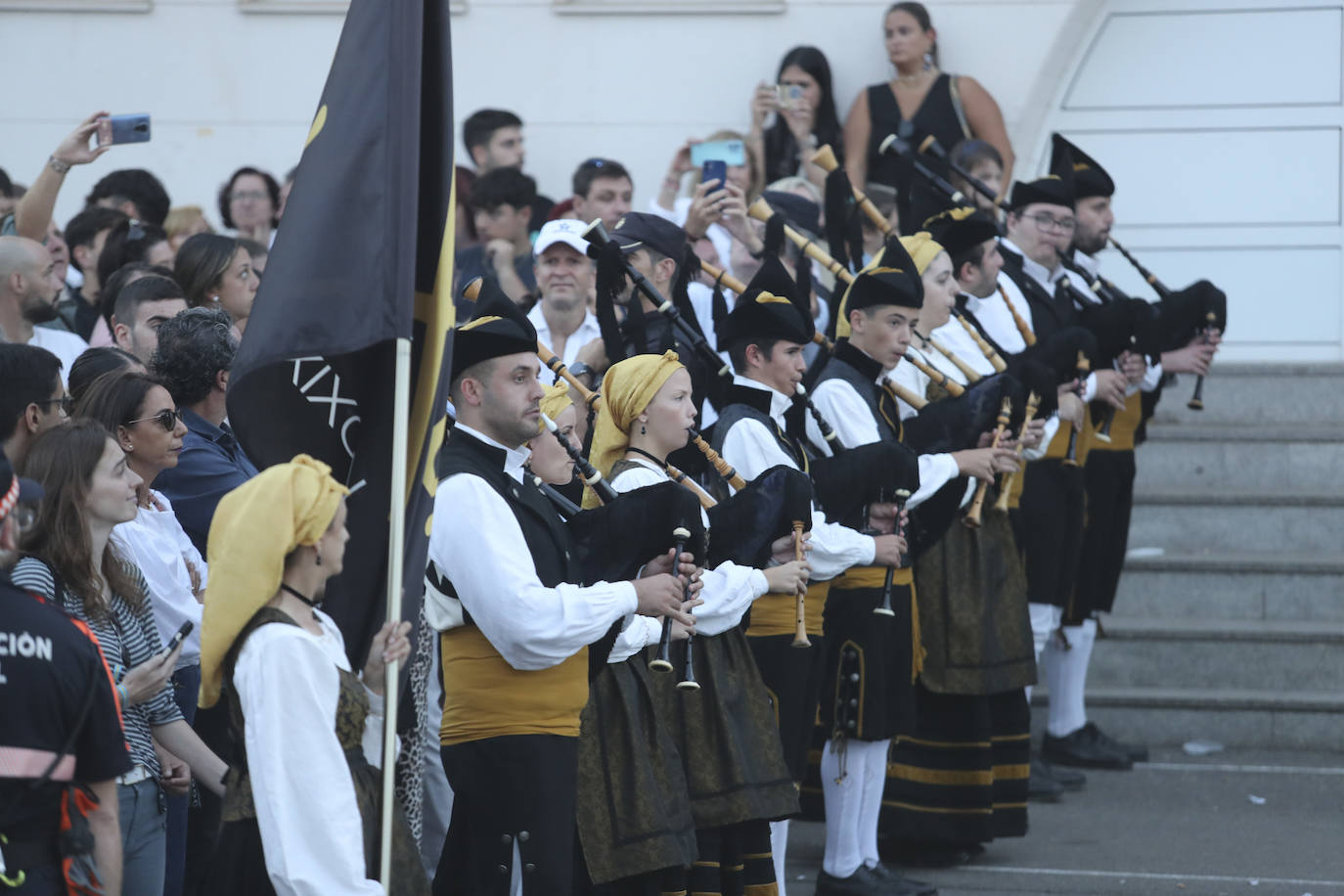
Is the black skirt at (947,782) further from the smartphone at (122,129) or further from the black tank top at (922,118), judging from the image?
the black tank top at (922,118)

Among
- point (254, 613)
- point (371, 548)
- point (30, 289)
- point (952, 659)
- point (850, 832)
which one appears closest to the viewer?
point (254, 613)

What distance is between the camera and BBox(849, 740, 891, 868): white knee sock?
21.5ft

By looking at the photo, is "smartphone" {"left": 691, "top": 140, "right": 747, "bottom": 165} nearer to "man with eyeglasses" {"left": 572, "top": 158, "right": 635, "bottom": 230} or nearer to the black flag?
"man with eyeglasses" {"left": 572, "top": 158, "right": 635, "bottom": 230}

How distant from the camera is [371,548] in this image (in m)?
4.14

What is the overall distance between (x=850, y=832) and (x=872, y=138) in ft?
15.6

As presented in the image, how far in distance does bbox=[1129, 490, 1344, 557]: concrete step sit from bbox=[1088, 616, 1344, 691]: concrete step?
538mm

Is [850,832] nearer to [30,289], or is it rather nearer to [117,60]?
[30,289]

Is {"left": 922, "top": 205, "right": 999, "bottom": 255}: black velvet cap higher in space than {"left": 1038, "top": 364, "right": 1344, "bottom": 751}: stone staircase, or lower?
higher

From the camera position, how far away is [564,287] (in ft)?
23.6

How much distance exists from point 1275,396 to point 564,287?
4.91m


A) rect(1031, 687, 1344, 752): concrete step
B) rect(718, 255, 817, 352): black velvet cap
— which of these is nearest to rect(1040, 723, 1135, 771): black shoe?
rect(1031, 687, 1344, 752): concrete step

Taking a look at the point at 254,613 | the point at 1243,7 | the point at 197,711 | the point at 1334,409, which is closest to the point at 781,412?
the point at 197,711

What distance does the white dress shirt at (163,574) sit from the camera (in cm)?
453

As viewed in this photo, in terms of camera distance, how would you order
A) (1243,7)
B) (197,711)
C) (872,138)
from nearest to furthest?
(197,711)
(872,138)
(1243,7)
